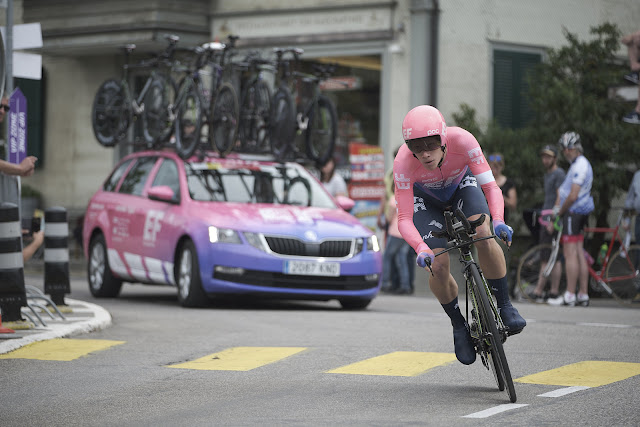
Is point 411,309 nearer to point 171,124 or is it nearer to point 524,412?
point 171,124

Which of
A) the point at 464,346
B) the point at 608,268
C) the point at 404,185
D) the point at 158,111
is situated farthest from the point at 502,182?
the point at 404,185

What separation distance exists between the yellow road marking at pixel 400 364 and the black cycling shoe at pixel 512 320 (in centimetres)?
108

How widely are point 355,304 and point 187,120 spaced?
3406 mm

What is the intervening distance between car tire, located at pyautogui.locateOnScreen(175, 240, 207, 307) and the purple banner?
88.1 inches

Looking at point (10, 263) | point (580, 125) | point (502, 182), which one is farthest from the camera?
point (580, 125)

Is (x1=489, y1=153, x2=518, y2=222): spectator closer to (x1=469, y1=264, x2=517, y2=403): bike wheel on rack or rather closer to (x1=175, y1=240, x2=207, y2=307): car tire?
(x1=175, y1=240, x2=207, y2=307): car tire

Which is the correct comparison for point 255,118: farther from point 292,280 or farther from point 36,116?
point 36,116

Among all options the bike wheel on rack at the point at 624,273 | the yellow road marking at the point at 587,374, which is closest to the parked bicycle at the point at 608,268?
the bike wheel on rack at the point at 624,273

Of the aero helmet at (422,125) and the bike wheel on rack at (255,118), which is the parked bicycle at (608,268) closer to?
the bike wheel on rack at (255,118)

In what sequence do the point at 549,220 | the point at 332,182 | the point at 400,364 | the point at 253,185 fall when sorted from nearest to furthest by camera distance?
the point at 400,364 → the point at 253,185 → the point at 549,220 → the point at 332,182

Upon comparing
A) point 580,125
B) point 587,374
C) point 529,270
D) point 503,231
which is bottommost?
point 587,374

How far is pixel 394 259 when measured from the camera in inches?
715

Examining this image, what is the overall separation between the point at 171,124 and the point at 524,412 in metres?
10.6

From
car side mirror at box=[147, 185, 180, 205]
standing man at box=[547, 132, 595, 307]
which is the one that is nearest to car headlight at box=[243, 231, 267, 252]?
car side mirror at box=[147, 185, 180, 205]
